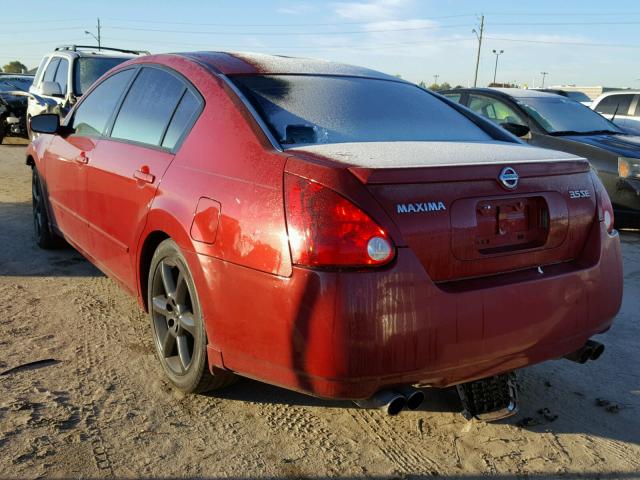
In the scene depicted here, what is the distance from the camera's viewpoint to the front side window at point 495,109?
7.91 meters

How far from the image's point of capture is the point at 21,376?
3.19m

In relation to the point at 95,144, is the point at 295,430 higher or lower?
lower

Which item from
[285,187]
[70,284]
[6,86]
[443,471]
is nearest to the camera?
[285,187]

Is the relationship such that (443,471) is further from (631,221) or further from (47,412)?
(631,221)

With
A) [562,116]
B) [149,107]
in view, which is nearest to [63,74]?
[149,107]

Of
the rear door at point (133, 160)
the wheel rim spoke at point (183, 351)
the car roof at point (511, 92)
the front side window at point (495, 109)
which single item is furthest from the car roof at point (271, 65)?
the car roof at point (511, 92)

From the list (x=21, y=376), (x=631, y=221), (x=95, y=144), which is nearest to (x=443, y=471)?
(x=21, y=376)

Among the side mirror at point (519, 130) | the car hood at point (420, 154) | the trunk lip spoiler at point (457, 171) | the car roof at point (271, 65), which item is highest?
the car roof at point (271, 65)

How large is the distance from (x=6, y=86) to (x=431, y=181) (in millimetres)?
18087

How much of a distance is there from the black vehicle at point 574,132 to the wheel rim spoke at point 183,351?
404cm

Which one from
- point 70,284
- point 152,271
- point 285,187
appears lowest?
point 70,284

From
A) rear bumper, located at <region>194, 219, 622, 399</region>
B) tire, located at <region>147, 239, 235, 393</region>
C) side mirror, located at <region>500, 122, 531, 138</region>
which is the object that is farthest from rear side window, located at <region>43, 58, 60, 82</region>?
rear bumper, located at <region>194, 219, 622, 399</region>

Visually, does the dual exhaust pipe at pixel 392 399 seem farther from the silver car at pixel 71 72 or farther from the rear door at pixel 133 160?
the silver car at pixel 71 72

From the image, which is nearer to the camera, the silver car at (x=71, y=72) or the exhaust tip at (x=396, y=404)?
the exhaust tip at (x=396, y=404)
